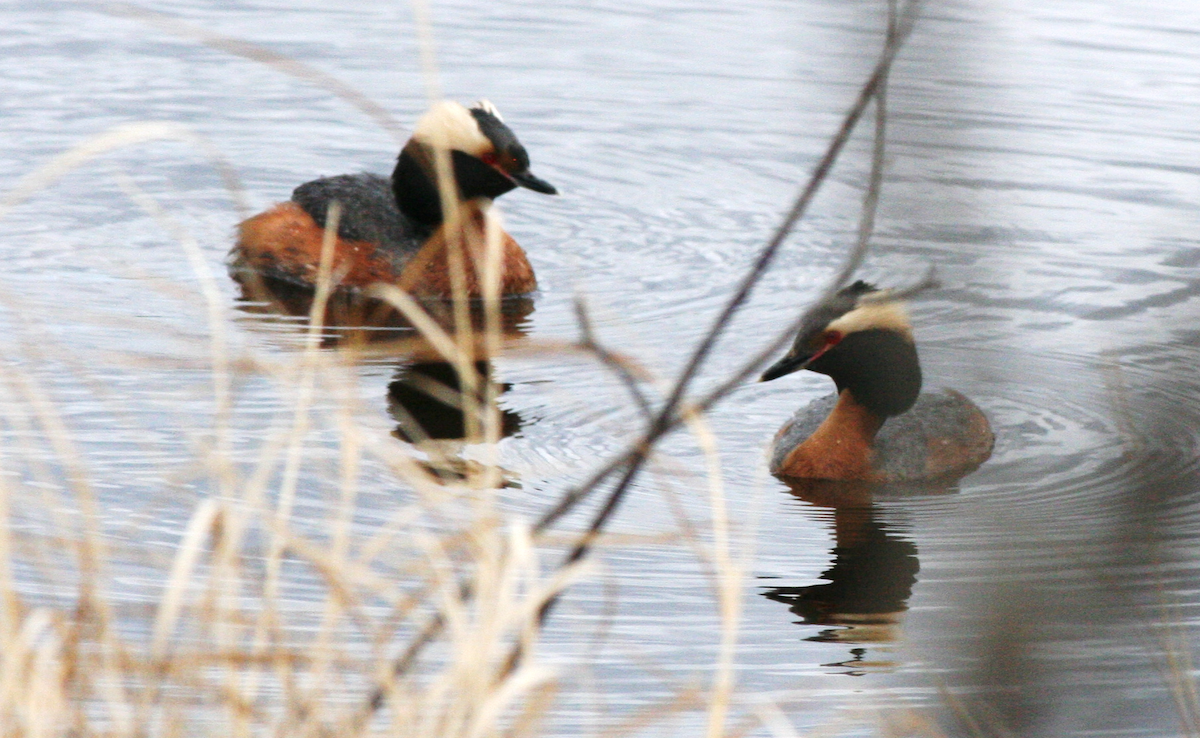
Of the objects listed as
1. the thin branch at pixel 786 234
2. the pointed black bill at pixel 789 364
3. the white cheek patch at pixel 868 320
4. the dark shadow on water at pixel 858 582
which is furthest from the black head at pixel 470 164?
the thin branch at pixel 786 234

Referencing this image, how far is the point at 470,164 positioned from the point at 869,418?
3.65 m

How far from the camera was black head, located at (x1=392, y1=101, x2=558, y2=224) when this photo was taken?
998cm

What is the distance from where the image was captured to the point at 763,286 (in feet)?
32.3

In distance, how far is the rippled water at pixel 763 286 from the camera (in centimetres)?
128

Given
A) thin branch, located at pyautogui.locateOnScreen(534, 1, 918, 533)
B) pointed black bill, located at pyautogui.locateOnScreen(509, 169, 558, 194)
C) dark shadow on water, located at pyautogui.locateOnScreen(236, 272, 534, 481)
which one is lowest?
dark shadow on water, located at pyautogui.locateOnScreen(236, 272, 534, 481)

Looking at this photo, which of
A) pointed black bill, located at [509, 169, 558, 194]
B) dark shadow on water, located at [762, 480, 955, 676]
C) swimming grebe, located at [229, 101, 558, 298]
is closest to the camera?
dark shadow on water, located at [762, 480, 955, 676]

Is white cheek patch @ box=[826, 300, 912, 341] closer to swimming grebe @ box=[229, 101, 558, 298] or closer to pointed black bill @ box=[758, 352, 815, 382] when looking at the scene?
pointed black bill @ box=[758, 352, 815, 382]

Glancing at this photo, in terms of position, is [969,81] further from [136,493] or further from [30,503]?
[136,493]

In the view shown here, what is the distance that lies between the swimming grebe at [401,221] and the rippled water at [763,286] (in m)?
0.36

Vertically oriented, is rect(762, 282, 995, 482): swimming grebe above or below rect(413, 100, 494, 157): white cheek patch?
below

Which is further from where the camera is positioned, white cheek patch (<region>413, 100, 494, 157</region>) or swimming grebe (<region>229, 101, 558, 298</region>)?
white cheek patch (<region>413, 100, 494, 157</region>)

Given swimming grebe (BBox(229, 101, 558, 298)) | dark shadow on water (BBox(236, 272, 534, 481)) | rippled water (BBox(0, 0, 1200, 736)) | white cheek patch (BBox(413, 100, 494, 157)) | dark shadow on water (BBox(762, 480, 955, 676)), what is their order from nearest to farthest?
rippled water (BBox(0, 0, 1200, 736)) → dark shadow on water (BBox(762, 480, 955, 676)) → dark shadow on water (BBox(236, 272, 534, 481)) → swimming grebe (BBox(229, 101, 558, 298)) → white cheek patch (BBox(413, 100, 494, 157))

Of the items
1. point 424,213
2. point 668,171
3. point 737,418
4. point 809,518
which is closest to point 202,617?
point 809,518

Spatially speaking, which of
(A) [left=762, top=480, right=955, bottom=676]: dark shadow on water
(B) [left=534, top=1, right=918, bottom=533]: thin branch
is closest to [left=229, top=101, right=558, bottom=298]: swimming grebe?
(A) [left=762, top=480, right=955, bottom=676]: dark shadow on water
